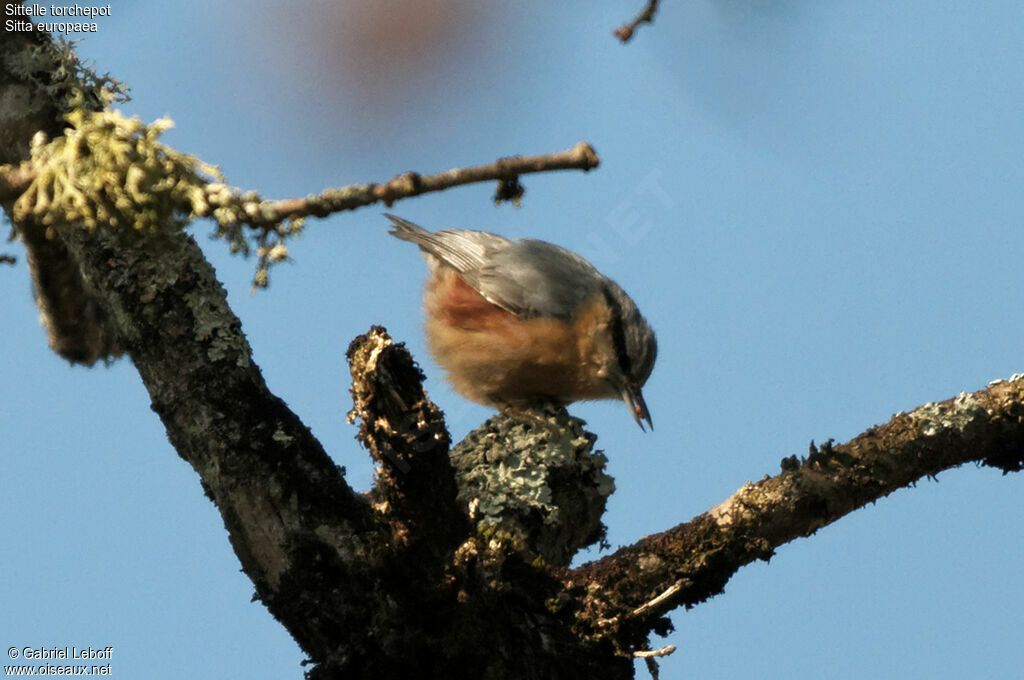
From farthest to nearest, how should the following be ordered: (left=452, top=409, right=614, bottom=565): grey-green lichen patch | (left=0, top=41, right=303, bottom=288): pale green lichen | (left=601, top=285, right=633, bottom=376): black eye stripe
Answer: (left=601, top=285, right=633, bottom=376): black eye stripe, (left=452, top=409, right=614, bottom=565): grey-green lichen patch, (left=0, top=41, right=303, bottom=288): pale green lichen

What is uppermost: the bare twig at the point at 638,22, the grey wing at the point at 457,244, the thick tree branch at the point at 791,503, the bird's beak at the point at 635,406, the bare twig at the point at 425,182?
the grey wing at the point at 457,244

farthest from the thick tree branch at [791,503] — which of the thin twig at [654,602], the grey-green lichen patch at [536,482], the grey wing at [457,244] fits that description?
the grey wing at [457,244]

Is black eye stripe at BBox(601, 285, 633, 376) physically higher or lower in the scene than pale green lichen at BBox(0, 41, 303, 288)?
higher

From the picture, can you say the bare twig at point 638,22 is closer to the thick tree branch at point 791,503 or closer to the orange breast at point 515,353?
the thick tree branch at point 791,503

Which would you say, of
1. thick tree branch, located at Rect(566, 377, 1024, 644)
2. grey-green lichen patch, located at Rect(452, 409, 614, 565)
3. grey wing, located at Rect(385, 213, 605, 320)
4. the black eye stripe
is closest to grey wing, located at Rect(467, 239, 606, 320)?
grey wing, located at Rect(385, 213, 605, 320)

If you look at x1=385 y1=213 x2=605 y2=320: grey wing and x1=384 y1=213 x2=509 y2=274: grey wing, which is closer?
x1=385 y1=213 x2=605 y2=320: grey wing

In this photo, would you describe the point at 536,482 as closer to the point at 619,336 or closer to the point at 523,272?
the point at 619,336

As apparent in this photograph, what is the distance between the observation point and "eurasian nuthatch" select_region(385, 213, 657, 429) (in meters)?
5.61

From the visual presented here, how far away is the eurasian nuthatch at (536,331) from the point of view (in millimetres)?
5609

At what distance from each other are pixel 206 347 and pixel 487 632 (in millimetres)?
1347

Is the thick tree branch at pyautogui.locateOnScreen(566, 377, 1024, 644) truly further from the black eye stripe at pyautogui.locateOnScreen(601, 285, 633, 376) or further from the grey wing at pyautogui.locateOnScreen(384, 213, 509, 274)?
the grey wing at pyautogui.locateOnScreen(384, 213, 509, 274)

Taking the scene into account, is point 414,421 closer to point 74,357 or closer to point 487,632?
point 487,632

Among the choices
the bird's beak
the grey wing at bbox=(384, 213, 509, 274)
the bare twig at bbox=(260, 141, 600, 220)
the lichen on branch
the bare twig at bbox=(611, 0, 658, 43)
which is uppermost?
the grey wing at bbox=(384, 213, 509, 274)

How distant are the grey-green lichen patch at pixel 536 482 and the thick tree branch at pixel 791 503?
0.32 m
